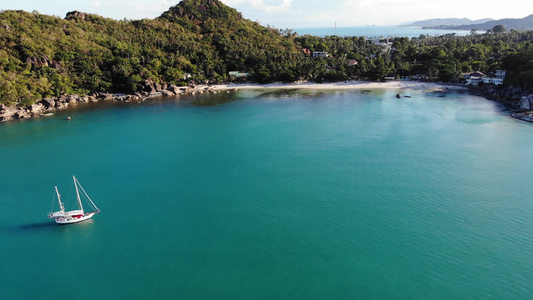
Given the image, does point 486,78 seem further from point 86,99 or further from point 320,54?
point 86,99

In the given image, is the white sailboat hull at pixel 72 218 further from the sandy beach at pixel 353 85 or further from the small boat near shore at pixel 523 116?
the small boat near shore at pixel 523 116

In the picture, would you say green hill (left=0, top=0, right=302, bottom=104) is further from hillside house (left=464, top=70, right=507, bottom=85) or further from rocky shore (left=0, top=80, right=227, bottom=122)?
hillside house (left=464, top=70, right=507, bottom=85)

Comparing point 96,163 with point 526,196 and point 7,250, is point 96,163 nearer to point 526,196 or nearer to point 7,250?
point 7,250

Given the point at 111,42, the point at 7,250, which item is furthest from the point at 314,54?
the point at 7,250

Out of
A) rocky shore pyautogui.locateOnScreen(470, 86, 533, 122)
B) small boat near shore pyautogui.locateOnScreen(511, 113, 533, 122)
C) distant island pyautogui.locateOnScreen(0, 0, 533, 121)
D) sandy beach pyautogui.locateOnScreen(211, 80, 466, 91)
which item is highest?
distant island pyautogui.locateOnScreen(0, 0, 533, 121)

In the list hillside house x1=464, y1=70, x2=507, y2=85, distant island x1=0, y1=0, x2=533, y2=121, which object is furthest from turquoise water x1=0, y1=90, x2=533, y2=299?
hillside house x1=464, y1=70, x2=507, y2=85

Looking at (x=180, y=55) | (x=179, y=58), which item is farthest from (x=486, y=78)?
(x=180, y=55)

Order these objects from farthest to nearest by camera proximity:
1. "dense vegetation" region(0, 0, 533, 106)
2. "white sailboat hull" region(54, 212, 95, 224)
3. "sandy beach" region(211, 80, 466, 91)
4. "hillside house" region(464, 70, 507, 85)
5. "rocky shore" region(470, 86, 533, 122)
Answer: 1. "sandy beach" region(211, 80, 466, 91)
2. "hillside house" region(464, 70, 507, 85)
3. "dense vegetation" region(0, 0, 533, 106)
4. "rocky shore" region(470, 86, 533, 122)
5. "white sailboat hull" region(54, 212, 95, 224)
